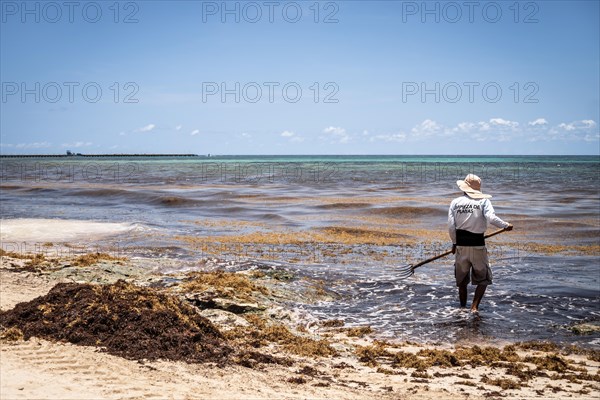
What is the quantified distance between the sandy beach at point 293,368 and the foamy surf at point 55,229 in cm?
772

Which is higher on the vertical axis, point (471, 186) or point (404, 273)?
point (471, 186)

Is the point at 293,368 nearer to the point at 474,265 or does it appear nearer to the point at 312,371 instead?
the point at 312,371

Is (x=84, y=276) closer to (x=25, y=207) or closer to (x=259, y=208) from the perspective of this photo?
(x=259, y=208)

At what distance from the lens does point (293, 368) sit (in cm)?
585

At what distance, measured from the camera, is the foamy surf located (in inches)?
604

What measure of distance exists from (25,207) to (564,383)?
2412 centimetres

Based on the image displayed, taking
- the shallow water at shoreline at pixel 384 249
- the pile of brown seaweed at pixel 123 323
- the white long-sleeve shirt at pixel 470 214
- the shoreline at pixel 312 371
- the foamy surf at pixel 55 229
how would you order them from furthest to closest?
1. the foamy surf at pixel 55 229
2. the white long-sleeve shirt at pixel 470 214
3. the shallow water at shoreline at pixel 384 249
4. the pile of brown seaweed at pixel 123 323
5. the shoreline at pixel 312 371

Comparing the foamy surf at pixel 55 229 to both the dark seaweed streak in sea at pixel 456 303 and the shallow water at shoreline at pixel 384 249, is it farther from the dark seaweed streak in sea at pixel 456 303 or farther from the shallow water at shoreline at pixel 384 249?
the dark seaweed streak in sea at pixel 456 303

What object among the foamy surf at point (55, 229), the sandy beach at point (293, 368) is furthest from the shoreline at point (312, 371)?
the foamy surf at point (55, 229)

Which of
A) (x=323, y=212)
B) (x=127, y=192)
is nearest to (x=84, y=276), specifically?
(x=323, y=212)

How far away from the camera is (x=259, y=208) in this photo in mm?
24594

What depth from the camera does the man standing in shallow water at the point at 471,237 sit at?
8.59 metres

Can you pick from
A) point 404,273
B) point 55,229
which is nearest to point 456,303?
point 404,273

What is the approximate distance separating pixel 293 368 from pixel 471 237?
13.7 feet
